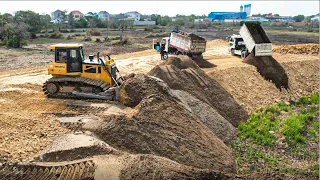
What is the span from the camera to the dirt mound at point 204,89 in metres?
13.7

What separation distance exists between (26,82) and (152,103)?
7.93 metres

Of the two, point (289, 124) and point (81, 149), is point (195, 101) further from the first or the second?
point (81, 149)

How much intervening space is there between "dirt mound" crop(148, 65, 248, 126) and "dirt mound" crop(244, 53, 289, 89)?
5.27 m

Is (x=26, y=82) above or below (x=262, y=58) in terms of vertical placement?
below

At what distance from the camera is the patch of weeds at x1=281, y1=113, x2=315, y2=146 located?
38.9ft

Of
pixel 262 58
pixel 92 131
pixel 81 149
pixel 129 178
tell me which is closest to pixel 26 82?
pixel 92 131

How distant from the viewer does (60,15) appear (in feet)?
247

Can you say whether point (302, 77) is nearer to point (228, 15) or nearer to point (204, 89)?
point (204, 89)

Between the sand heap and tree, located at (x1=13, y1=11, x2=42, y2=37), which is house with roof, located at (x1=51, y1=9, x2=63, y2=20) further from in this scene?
the sand heap

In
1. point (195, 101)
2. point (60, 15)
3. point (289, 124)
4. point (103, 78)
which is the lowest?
point (289, 124)

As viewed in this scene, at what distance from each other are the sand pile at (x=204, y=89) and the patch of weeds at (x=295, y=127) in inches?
70.8

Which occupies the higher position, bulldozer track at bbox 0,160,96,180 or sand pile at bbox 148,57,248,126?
sand pile at bbox 148,57,248,126

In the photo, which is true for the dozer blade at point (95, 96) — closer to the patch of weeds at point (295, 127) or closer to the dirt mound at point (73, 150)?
the dirt mound at point (73, 150)

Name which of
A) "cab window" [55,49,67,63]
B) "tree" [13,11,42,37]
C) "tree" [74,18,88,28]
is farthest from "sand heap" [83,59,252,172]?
"tree" [74,18,88,28]
